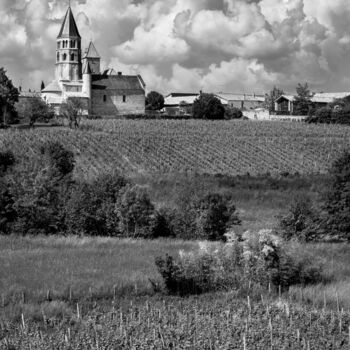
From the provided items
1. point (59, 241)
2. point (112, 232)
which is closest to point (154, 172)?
point (112, 232)

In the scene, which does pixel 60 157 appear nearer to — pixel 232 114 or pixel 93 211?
pixel 93 211

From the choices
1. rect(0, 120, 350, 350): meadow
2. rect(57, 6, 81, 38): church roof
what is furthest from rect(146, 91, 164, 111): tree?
rect(0, 120, 350, 350): meadow

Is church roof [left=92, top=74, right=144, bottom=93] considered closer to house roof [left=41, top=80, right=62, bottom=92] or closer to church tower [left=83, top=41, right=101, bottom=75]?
house roof [left=41, top=80, right=62, bottom=92]

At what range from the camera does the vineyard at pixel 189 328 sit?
12.0 m

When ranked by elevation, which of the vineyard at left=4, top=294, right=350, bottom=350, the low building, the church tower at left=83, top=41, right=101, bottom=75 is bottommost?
the vineyard at left=4, top=294, right=350, bottom=350

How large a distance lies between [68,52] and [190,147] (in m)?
52.8

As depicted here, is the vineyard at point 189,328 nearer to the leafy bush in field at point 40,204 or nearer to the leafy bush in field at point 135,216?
the leafy bush in field at point 135,216

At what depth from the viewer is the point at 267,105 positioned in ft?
457

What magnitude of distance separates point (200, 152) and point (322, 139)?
1709cm

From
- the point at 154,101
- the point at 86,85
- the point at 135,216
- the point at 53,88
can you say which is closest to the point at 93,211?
the point at 135,216

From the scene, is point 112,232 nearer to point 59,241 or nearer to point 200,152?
point 59,241

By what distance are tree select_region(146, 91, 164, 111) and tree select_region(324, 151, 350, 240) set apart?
4277 inches

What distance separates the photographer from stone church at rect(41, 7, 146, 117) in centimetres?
10888

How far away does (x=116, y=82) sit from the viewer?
4493 inches
